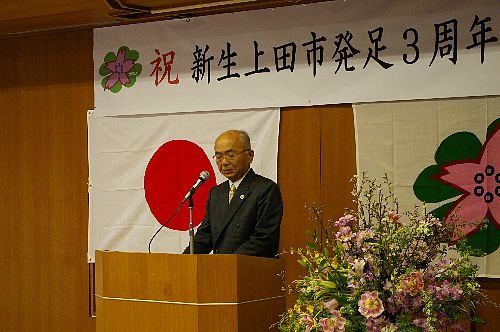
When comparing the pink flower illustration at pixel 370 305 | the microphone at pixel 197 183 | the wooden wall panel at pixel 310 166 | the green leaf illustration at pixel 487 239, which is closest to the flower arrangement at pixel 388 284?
the pink flower illustration at pixel 370 305

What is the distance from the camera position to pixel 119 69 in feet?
20.3

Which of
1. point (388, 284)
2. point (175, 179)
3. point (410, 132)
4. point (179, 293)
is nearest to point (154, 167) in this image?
point (175, 179)

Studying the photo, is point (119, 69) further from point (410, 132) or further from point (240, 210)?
point (410, 132)

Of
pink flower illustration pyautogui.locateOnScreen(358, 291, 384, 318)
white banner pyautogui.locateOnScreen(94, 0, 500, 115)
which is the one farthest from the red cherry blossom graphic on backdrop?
pink flower illustration pyautogui.locateOnScreen(358, 291, 384, 318)

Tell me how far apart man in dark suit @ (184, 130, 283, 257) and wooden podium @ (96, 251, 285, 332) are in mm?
565

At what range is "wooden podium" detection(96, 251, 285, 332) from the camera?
373 centimetres

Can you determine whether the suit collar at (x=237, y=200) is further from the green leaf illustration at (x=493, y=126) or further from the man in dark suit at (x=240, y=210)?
the green leaf illustration at (x=493, y=126)

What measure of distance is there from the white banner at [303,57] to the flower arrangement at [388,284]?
231 centimetres

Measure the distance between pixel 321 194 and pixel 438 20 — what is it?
131cm

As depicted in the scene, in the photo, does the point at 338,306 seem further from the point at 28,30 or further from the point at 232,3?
the point at 28,30

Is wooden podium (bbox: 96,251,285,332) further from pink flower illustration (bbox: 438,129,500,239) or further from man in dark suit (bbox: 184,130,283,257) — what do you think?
pink flower illustration (bbox: 438,129,500,239)

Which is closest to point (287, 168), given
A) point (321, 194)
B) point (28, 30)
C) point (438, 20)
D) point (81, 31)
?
point (321, 194)

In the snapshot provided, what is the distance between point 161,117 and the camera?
6.00 meters

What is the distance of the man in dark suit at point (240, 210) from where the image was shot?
4547 millimetres
